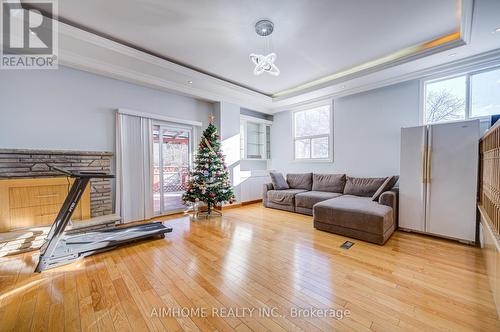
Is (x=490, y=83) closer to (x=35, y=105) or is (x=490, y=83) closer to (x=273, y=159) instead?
(x=273, y=159)

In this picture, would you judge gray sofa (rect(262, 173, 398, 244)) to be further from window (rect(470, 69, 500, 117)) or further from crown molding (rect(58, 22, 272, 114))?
crown molding (rect(58, 22, 272, 114))

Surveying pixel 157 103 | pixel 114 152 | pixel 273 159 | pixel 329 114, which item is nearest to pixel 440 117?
pixel 329 114

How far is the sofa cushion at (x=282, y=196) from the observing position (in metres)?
4.84

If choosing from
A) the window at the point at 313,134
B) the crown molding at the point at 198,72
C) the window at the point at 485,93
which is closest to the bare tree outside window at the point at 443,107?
the window at the point at 485,93

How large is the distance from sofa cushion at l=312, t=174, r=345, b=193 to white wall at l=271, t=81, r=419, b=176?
0.80 ft

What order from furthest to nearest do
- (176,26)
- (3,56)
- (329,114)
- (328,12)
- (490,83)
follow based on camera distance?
(329,114), (490,83), (3,56), (176,26), (328,12)

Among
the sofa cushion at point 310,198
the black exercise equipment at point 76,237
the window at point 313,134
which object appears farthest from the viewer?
the window at point 313,134

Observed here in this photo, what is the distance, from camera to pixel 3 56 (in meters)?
2.97

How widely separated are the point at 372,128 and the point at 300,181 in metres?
2.13

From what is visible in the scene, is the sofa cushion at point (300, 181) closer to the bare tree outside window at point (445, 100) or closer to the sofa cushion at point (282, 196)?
the sofa cushion at point (282, 196)

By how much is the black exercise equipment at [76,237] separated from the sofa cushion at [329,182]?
12.0 ft

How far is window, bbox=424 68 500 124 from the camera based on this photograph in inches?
128

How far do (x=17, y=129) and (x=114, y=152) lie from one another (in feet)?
4.16

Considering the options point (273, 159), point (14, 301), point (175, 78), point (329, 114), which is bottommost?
point (14, 301)
